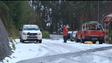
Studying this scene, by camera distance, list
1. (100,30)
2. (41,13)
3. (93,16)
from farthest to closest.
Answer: (41,13), (93,16), (100,30)

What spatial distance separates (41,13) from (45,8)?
217 centimetres

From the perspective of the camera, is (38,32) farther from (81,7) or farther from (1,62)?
(81,7)

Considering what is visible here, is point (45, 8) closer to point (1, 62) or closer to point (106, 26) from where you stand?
point (106, 26)

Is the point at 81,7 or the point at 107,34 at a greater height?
the point at 81,7

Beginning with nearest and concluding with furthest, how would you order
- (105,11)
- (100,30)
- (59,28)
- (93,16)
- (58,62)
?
(58,62), (100,30), (105,11), (93,16), (59,28)

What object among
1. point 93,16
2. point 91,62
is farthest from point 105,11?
point 91,62

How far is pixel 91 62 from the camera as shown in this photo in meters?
8.98

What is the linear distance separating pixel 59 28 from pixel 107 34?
66279mm

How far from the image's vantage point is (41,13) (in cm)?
8131

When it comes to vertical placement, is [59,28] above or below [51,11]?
below

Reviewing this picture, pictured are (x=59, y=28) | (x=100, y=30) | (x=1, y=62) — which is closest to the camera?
(x=1, y=62)

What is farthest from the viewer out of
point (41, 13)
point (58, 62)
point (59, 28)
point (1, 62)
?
point (59, 28)

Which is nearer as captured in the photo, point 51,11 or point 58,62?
point 58,62

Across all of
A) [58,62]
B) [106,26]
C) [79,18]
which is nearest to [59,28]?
[79,18]
